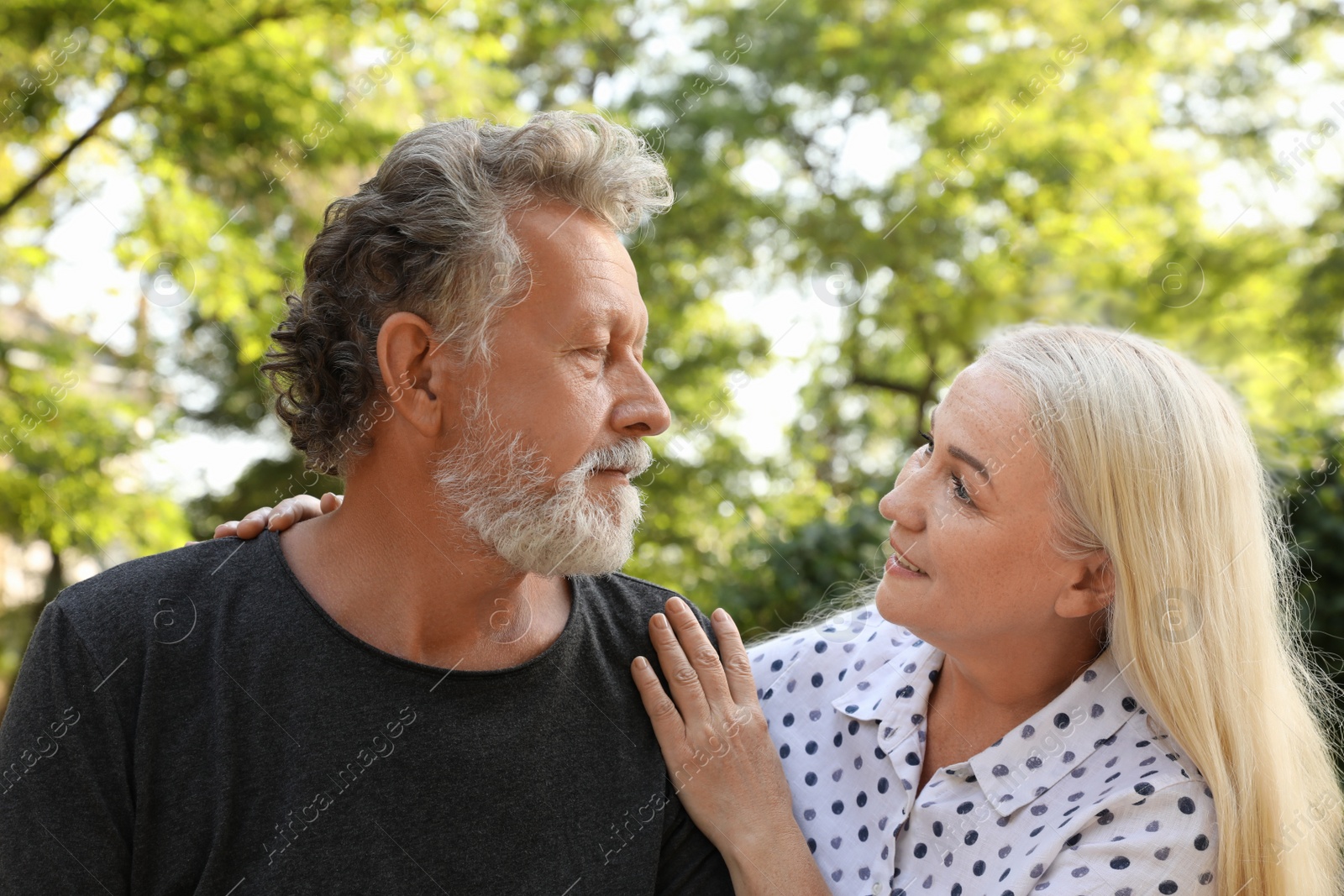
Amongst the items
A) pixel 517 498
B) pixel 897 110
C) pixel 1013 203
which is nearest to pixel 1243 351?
pixel 1013 203

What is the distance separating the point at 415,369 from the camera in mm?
2262

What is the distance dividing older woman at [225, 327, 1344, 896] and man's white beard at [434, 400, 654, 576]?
1.26 ft

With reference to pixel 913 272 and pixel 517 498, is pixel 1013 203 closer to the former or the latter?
pixel 913 272

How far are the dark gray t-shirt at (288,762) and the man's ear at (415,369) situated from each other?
16.4 inches

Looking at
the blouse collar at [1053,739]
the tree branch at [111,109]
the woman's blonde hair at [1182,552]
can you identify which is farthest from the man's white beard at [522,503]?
the tree branch at [111,109]

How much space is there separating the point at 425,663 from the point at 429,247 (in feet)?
2.88

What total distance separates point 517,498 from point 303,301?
2.38 feet

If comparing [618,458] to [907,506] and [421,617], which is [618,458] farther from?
[907,506]

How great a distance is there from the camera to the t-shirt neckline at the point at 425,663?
2133 mm

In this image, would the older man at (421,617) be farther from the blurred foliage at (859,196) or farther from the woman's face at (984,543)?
the blurred foliage at (859,196)

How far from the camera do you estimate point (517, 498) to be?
220 centimetres

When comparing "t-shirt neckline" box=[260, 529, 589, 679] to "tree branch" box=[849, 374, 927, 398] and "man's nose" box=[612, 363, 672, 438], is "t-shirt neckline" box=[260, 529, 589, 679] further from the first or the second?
"tree branch" box=[849, 374, 927, 398]

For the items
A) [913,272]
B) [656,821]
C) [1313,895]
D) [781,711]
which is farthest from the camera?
[913,272]

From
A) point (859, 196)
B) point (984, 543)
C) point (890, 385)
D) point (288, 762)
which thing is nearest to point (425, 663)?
point (288, 762)
